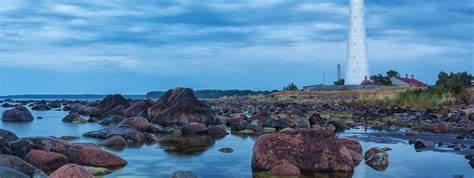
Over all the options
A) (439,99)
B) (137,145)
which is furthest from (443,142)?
(439,99)

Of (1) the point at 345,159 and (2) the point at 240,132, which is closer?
(1) the point at 345,159

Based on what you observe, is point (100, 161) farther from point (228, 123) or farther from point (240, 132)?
point (228, 123)

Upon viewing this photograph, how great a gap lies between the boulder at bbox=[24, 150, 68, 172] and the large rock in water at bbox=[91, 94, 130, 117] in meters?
20.5

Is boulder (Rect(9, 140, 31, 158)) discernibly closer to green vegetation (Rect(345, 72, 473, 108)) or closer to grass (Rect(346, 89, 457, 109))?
grass (Rect(346, 89, 457, 109))

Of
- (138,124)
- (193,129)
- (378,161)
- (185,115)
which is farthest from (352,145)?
(185,115)

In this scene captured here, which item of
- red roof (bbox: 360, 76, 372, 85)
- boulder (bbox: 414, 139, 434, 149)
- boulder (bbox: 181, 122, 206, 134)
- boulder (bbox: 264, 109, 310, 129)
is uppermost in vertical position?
red roof (bbox: 360, 76, 372, 85)

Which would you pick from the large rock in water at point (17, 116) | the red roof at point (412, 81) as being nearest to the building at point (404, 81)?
the red roof at point (412, 81)

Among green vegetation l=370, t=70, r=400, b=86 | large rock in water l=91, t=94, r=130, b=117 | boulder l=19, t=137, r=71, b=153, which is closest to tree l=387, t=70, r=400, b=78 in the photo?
green vegetation l=370, t=70, r=400, b=86

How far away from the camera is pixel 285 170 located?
31.7 ft

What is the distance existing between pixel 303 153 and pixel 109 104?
76.8 feet

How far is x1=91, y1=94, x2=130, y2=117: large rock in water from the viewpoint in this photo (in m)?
30.9

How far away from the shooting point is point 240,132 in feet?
61.7

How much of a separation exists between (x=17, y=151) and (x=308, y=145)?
515 centimetres

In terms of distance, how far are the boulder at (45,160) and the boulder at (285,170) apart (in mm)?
3715
